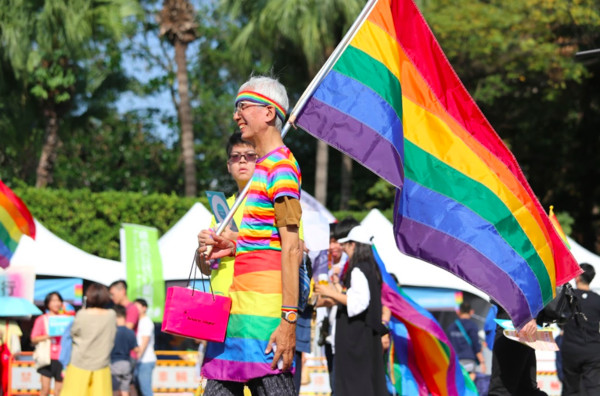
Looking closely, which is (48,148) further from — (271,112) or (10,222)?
(271,112)

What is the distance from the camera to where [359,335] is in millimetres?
8219

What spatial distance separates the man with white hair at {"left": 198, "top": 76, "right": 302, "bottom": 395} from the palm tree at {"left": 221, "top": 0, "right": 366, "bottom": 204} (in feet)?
65.6

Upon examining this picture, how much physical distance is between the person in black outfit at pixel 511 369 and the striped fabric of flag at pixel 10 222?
5.41m

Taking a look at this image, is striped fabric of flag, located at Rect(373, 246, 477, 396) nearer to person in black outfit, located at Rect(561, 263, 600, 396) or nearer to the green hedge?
person in black outfit, located at Rect(561, 263, 600, 396)

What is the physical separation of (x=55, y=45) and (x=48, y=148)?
2.70 metres

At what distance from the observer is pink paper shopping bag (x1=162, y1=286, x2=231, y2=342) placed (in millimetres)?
4309

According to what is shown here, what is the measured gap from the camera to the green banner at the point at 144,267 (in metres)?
15.1

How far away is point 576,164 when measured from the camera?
31.0 metres

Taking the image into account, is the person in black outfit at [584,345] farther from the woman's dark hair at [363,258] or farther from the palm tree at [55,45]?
the palm tree at [55,45]

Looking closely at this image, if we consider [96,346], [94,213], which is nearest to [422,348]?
[96,346]

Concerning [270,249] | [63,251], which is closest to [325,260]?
[270,249]

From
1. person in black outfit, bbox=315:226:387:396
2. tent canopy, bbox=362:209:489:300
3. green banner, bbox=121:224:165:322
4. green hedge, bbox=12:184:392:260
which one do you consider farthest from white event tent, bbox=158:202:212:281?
person in black outfit, bbox=315:226:387:396

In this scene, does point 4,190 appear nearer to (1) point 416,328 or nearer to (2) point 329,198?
(1) point 416,328

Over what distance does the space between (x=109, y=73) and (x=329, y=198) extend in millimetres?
9423
